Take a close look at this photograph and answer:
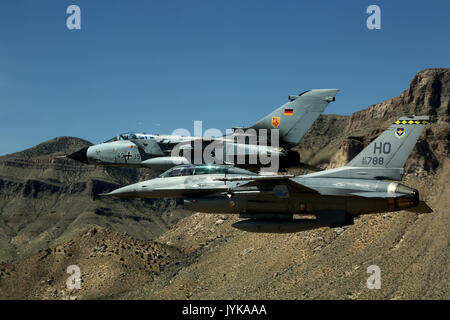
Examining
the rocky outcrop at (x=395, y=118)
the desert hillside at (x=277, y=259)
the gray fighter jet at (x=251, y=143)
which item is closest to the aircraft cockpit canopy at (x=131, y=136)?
the gray fighter jet at (x=251, y=143)

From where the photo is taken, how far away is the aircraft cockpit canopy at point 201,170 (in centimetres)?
4069

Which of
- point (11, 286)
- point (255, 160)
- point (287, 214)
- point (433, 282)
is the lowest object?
point (11, 286)

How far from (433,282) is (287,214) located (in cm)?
3639

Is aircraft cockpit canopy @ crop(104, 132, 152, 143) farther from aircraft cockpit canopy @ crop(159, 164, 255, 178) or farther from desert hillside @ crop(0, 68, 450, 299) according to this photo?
desert hillside @ crop(0, 68, 450, 299)

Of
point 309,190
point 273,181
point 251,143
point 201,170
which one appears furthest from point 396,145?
point 201,170

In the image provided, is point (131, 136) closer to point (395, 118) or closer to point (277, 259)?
point (277, 259)

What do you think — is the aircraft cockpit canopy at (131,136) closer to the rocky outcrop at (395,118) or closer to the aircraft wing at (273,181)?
the aircraft wing at (273,181)

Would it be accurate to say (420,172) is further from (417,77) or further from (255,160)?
(255,160)

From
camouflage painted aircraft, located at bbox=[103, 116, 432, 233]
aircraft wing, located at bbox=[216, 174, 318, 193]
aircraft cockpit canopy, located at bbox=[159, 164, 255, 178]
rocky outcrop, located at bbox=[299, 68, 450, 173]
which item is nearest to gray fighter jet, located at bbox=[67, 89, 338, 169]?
aircraft cockpit canopy, located at bbox=[159, 164, 255, 178]

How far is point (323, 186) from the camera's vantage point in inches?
1463

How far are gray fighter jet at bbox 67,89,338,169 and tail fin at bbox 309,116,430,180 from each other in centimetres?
532

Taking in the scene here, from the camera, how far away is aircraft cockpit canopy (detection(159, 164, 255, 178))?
40.7 metres

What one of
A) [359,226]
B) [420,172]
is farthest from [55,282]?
[420,172]

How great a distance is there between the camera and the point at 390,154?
37.4 meters
